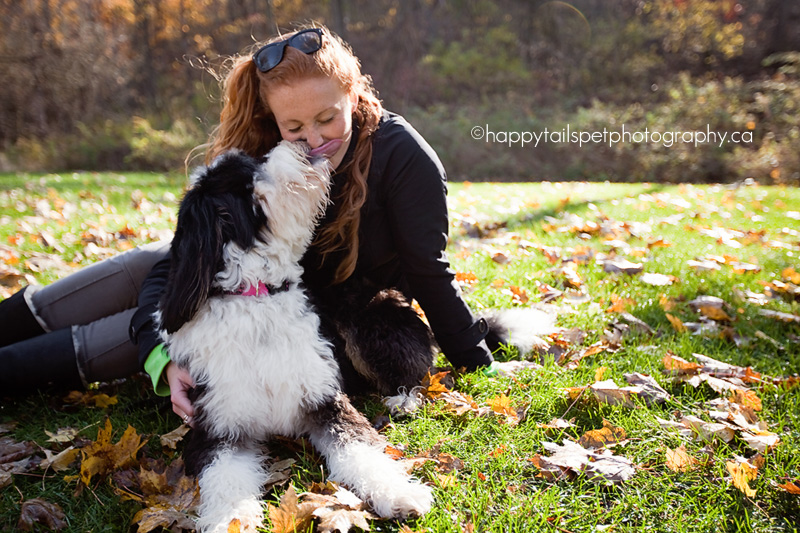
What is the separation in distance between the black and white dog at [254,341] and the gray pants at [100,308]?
635mm

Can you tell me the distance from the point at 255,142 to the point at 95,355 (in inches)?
52.6

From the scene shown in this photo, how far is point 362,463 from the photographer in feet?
6.66

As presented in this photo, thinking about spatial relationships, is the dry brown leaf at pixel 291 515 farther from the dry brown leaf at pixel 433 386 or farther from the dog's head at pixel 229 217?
the dry brown leaf at pixel 433 386

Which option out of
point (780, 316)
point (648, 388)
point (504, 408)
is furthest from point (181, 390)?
point (780, 316)

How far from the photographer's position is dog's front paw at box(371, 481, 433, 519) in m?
1.87

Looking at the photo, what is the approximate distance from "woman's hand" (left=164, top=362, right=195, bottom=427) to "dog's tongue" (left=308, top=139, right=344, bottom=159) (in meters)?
1.08

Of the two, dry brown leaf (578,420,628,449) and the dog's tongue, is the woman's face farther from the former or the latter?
dry brown leaf (578,420,628,449)

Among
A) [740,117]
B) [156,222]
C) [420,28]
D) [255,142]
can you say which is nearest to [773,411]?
[255,142]

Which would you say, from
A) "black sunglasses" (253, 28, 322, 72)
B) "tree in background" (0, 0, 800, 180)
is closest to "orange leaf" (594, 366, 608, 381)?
"black sunglasses" (253, 28, 322, 72)

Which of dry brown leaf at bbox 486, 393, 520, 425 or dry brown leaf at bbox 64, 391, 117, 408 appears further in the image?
dry brown leaf at bbox 64, 391, 117, 408

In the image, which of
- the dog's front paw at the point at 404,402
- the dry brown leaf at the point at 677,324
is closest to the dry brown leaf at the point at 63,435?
the dog's front paw at the point at 404,402

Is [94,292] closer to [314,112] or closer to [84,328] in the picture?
[84,328]

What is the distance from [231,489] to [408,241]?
1.35 meters

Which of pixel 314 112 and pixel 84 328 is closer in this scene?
pixel 314 112
